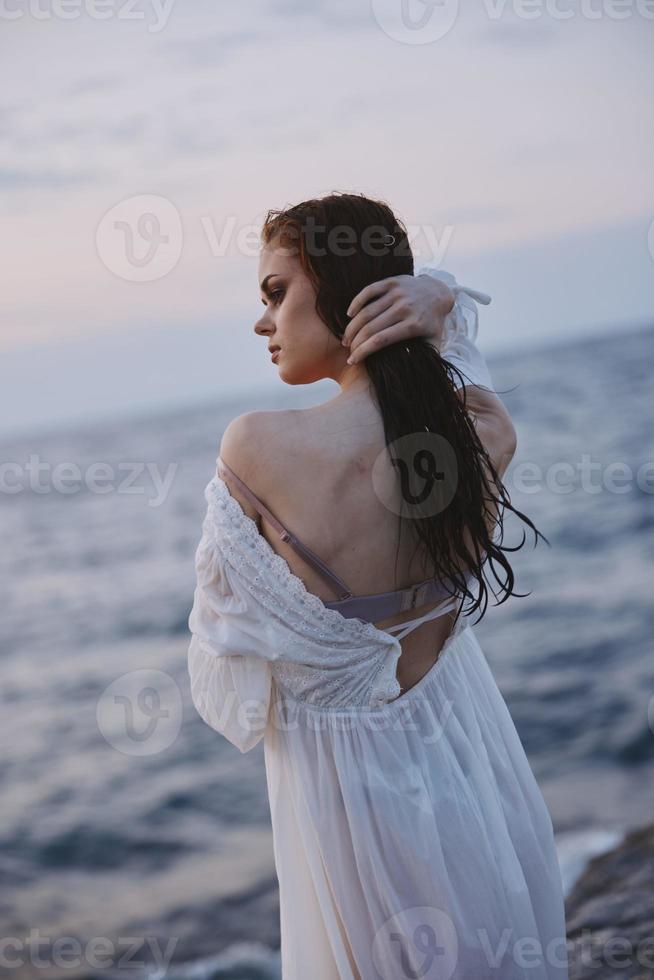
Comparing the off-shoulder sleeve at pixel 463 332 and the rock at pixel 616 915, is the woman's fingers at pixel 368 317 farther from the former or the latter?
the rock at pixel 616 915

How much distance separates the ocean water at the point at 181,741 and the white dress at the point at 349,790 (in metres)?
1.32

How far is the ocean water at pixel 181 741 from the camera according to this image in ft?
14.0

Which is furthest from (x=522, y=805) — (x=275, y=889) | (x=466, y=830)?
(x=275, y=889)

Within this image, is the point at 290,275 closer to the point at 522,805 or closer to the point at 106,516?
the point at 522,805

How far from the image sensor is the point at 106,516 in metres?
19.9

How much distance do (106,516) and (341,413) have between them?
1895 cm

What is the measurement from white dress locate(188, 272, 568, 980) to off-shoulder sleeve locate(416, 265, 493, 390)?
0.56 meters

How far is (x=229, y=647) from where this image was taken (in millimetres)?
1551

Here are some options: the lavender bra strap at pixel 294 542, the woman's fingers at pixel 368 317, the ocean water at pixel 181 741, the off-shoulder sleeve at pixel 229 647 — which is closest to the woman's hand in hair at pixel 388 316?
the woman's fingers at pixel 368 317

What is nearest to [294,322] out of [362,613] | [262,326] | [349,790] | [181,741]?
[262,326]

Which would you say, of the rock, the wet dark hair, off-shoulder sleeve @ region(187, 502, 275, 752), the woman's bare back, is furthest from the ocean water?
off-shoulder sleeve @ region(187, 502, 275, 752)

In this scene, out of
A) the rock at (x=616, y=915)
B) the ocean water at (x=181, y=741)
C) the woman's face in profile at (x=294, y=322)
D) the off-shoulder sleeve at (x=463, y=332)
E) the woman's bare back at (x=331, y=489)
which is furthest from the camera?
the ocean water at (x=181, y=741)

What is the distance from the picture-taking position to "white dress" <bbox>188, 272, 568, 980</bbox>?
1.56 meters

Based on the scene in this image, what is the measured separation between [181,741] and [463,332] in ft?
17.4
